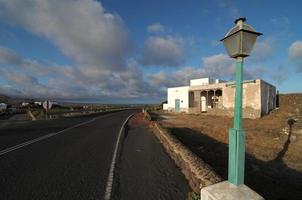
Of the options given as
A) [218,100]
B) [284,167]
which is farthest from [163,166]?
[218,100]

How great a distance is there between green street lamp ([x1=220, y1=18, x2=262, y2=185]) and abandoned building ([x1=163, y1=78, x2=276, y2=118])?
22721 millimetres

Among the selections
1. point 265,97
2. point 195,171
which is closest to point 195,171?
point 195,171

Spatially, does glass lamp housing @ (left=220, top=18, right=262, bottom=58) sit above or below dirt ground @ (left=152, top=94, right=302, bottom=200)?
above

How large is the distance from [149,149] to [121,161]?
266cm

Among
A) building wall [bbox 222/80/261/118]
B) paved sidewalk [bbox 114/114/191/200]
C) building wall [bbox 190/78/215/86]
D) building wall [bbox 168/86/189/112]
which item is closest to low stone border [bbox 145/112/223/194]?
paved sidewalk [bbox 114/114/191/200]

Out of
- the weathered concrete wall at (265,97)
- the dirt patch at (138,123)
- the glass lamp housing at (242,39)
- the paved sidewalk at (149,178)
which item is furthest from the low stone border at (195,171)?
the weathered concrete wall at (265,97)

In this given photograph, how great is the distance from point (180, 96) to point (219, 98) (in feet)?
27.7

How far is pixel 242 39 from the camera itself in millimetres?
4277

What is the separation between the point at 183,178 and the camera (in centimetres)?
675

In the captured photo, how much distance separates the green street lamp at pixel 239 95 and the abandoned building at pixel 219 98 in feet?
74.5

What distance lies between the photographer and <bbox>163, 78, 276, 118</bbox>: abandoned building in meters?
32.0

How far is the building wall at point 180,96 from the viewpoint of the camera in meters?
46.3

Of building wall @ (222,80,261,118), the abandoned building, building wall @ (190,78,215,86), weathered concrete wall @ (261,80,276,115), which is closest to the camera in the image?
building wall @ (222,80,261,118)

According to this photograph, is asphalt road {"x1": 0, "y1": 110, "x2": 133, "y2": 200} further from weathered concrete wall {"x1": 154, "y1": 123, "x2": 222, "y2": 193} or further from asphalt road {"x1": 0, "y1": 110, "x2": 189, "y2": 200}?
weathered concrete wall {"x1": 154, "y1": 123, "x2": 222, "y2": 193}
